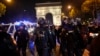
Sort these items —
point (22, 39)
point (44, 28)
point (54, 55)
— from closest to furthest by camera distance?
point (44, 28)
point (22, 39)
point (54, 55)

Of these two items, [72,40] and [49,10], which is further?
[49,10]

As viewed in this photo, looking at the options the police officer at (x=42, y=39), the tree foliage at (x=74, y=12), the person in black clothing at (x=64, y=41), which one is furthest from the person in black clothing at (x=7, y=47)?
the tree foliage at (x=74, y=12)

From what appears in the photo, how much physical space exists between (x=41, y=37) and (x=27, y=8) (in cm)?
7922

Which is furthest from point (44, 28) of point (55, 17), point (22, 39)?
point (55, 17)

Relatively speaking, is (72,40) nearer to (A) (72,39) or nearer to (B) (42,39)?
(A) (72,39)

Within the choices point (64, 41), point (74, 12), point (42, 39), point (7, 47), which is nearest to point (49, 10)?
point (74, 12)

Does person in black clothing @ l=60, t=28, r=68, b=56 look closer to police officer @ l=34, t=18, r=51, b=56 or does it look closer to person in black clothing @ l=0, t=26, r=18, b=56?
police officer @ l=34, t=18, r=51, b=56

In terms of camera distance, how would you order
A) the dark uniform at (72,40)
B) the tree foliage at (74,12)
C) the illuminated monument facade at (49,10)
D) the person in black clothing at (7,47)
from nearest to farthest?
the person in black clothing at (7,47), the dark uniform at (72,40), the illuminated monument facade at (49,10), the tree foliage at (74,12)

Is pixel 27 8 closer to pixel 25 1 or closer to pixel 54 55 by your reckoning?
pixel 25 1

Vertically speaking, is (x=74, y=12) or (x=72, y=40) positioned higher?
(x=72, y=40)

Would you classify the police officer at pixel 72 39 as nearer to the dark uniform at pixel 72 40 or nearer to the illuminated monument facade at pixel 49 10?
the dark uniform at pixel 72 40

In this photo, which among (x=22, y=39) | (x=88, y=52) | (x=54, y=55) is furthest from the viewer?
(x=54, y=55)

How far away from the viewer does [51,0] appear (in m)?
91.6

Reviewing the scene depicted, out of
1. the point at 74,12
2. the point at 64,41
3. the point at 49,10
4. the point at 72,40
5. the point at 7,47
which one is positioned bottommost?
the point at 74,12
